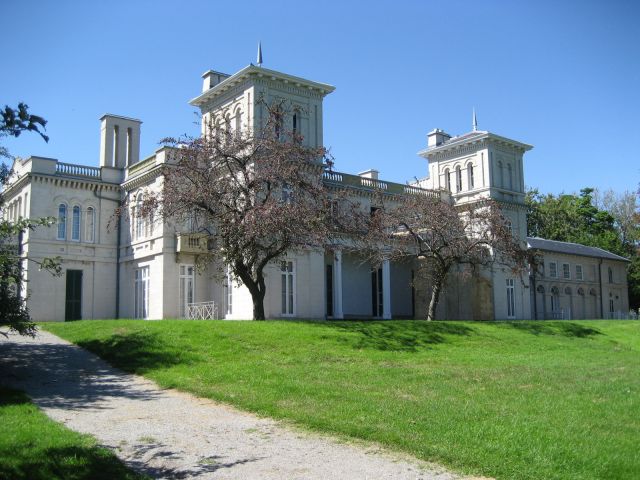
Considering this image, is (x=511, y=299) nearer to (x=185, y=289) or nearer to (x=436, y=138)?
(x=436, y=138)

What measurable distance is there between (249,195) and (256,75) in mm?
10061

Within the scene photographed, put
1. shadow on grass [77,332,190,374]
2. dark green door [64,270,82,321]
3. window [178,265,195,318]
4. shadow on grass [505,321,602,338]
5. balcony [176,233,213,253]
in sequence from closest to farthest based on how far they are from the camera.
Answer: shadow on grass [77,332,190,374], shadow on grass [505,321,602,338], balcony [176,233,213,253], window [178,265,195,318], dark green door [64,270,82,321]

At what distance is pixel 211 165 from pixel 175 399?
1395 cm

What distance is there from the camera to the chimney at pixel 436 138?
153 ft

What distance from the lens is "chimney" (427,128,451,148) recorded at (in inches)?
1841

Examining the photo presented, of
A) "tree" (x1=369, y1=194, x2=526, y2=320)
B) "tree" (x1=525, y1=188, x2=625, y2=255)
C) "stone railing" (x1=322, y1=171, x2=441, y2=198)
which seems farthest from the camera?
"tree" (x1=525, y1=188, x2=625, y2=255)

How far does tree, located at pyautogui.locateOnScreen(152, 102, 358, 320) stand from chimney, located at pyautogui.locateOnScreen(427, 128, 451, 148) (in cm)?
2292

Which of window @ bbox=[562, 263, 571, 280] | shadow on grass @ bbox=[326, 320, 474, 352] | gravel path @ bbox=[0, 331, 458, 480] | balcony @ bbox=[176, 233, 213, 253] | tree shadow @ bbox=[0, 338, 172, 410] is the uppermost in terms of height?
balcony @ bbox=[176, 233, 213, 253]

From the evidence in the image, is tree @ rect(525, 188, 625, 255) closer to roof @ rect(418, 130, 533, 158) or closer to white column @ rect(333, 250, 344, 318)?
roof @ rect(418, 130, 533, 158)

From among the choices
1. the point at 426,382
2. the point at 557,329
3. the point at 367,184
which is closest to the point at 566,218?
the point at 367,184

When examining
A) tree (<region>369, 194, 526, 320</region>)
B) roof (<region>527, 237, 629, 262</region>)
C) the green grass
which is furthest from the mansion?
the green grass

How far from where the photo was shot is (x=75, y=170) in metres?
35.6

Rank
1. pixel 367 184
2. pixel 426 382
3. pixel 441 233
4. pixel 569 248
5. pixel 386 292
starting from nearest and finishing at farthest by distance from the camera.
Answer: pixel 426 382 → pixel 441 233 → pixel 386 292 → pixel 367 184 → pixel 569 248

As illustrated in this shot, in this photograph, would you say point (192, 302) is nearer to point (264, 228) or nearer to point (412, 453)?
point (264, 228)
